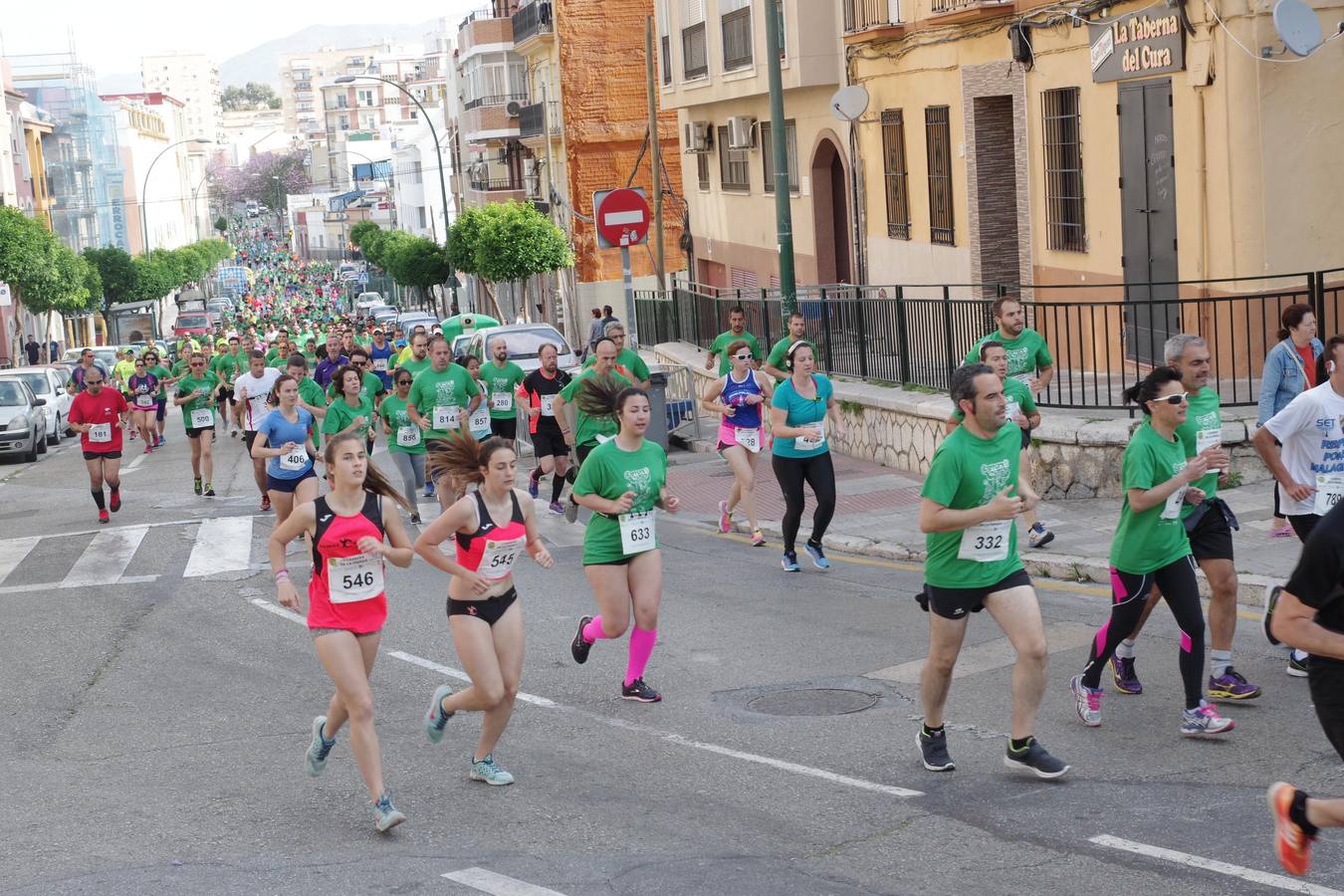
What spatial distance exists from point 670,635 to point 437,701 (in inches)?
130

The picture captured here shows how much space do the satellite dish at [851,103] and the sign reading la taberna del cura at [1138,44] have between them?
24.2 feet

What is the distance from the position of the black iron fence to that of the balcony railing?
36.3m

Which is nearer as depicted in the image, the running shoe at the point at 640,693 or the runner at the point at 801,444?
the running shoe at the point at 640,693

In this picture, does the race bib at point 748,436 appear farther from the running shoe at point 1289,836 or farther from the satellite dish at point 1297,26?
the running shoe at point 1289,836

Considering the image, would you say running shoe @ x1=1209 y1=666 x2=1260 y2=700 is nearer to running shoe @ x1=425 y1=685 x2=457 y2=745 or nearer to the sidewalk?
the sidewalk

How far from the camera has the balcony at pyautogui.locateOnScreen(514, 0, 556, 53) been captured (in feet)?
187

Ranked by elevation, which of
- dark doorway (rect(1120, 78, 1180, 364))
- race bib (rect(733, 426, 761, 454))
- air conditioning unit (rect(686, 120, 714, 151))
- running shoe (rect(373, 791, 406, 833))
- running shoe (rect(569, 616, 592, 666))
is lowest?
running shoe (rect(373, 791, 406, 833))

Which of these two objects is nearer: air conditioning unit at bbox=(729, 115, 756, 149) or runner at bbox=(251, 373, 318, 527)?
runner at bbox=(251, 373, 318, 527)

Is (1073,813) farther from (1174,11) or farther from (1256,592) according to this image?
(1174,11)

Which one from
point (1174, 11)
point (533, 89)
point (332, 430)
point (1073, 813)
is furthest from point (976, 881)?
point (533, 89)

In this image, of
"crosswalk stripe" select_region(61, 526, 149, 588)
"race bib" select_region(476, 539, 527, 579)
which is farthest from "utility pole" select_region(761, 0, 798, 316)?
"race bib" select_region(476, 539, 527, 579)

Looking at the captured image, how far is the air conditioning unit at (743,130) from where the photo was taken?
32.3m

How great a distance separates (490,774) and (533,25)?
53.3 metres

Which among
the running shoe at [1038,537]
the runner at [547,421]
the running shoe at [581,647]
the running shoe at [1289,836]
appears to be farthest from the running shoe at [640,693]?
the runner at [547,421]
